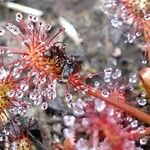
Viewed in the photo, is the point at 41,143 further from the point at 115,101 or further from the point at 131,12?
the point at 131,12

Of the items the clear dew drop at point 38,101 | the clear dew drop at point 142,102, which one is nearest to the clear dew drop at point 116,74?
the clear dew drop at point 142,102

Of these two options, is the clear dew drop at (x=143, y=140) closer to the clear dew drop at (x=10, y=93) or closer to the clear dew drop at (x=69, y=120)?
the clear dew drop at (x=69, y=120)

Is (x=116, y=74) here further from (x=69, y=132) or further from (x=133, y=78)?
(x=69, y=132)

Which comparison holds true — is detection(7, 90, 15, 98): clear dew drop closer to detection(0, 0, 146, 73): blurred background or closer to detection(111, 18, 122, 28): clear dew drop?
detection(0, 0, 146, 73): blurred background

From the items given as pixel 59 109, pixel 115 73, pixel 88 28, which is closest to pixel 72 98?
pixel 59 109

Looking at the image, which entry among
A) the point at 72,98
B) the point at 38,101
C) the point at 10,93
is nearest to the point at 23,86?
the point at 10,93

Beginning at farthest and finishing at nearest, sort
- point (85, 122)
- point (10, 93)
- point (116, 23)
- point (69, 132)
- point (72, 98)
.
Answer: point (116, 23)
point (72, 98)
point (69, 132)
point (85, 122)
point (10, 93)

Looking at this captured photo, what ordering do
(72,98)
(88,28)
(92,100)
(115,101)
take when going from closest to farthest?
(115,101) < (92,100) < (72,98) < (88,28)
